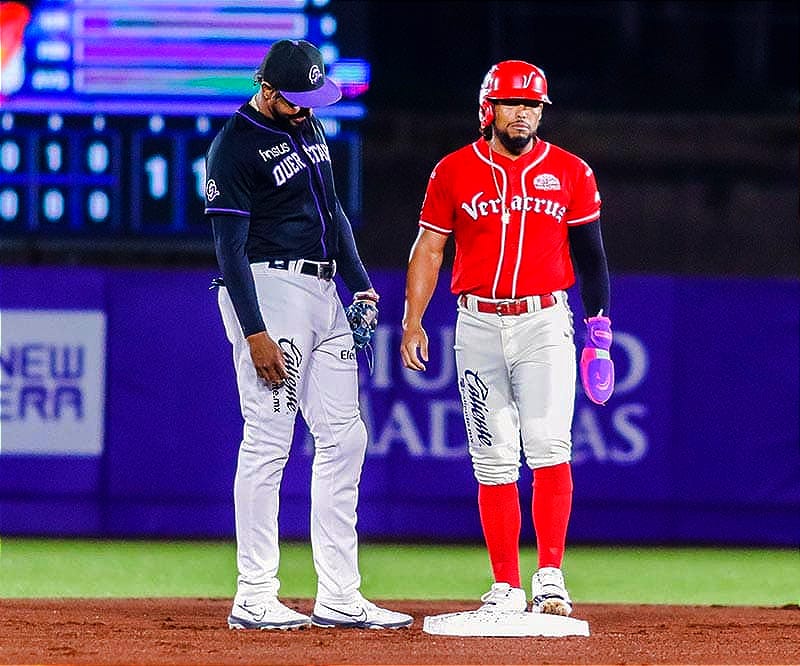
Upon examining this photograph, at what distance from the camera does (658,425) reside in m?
8.95

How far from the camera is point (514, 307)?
562 cm

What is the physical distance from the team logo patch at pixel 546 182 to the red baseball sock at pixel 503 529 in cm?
101

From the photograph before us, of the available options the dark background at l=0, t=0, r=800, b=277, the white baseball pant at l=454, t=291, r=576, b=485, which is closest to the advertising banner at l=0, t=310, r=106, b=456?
the white baseball pant at l=454, t=291, r=576, b=485

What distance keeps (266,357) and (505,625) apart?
1.14m

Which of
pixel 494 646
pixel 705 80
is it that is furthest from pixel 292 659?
pixel 705 80

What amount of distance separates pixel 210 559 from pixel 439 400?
4.93 feet

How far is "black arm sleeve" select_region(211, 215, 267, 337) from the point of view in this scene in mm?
5250

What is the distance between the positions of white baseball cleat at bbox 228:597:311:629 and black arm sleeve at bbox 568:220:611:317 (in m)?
1.49

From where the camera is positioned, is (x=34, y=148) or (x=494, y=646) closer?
(x=494, y=646)

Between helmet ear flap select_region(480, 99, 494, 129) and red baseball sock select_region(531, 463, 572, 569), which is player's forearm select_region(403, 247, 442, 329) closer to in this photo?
helmet ear flap select_region(480, 99, 494, 129)

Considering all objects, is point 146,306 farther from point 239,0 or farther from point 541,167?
point 541,167

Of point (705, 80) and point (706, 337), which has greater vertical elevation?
point (705, 80)

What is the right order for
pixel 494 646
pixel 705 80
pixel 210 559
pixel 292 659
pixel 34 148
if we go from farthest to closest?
pixel 705 80, pixel 34 148, pixel 210 559, pixel 494 646, pixel 292 659

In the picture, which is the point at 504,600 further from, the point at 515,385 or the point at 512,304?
the point at 512,304
